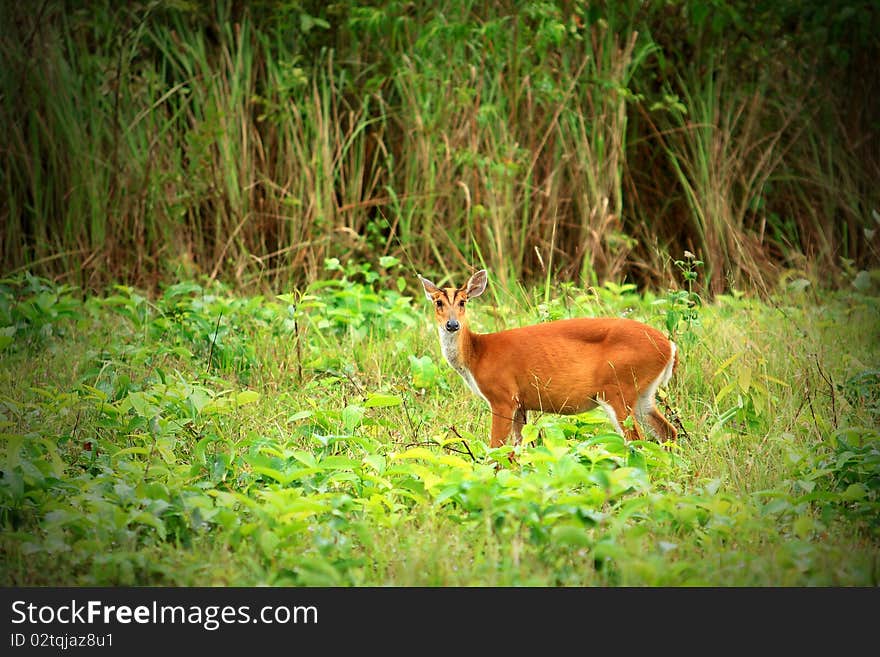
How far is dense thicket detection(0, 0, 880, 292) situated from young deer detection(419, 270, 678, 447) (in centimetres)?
246

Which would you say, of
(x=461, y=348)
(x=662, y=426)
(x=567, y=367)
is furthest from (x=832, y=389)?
(x=461, y=348)

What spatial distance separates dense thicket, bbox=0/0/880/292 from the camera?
7.74m

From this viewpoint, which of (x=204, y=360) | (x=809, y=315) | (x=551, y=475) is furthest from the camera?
(x=809, y=315)

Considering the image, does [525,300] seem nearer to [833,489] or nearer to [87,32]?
[833,489]

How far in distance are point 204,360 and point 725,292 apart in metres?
3.67

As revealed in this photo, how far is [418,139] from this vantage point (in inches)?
307

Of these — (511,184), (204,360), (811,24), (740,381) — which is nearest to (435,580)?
(740,381)

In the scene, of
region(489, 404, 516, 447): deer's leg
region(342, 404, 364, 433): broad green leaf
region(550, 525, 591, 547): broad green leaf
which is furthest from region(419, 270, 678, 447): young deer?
region(550, 525, 591, 547): broad green leaf

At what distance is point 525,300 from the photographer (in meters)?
6.54

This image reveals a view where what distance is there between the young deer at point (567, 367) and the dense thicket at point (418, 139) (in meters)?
2.46

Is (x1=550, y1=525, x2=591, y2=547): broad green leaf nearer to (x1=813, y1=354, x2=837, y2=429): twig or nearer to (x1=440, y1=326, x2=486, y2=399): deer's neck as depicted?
(x1=440, y1=326, x2=486, y2=399): deer's neck

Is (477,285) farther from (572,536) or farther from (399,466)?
(572,536)

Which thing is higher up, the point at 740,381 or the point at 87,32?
the point at 87,32

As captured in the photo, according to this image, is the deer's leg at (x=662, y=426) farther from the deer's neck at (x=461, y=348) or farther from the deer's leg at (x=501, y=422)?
the deer's neck at (x=461, y=348)
